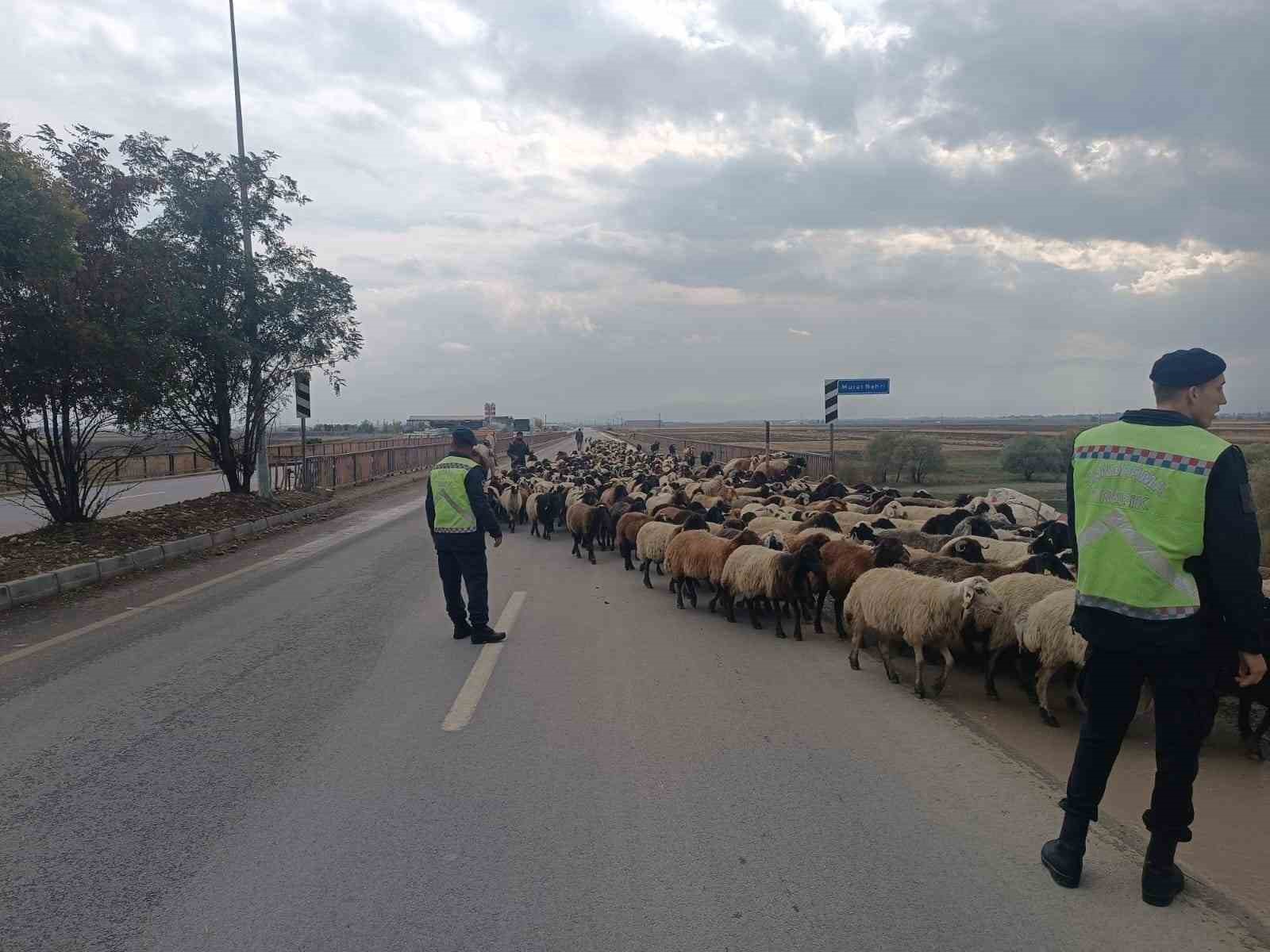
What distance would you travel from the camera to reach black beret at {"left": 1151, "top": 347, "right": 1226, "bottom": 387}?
3.16 m

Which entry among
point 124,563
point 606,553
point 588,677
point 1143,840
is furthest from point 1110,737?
point 124,563

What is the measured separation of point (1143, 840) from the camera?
3611mm

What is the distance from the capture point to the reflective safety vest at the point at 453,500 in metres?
7.30

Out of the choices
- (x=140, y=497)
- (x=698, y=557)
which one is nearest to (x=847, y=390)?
(x=698, y=557)

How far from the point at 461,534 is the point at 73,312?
25.2 feet

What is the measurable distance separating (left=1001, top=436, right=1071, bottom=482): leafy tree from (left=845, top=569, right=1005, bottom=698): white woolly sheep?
73.4 feet

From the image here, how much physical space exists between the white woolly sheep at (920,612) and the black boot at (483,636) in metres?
3.12

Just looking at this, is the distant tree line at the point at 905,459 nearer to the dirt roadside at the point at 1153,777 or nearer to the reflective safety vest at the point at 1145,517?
the dirt roadside at the point at 1153,777

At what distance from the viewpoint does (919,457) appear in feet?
85.6

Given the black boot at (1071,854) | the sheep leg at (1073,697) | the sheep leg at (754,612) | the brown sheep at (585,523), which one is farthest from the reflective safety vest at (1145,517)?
the brown sheep at (585,523)

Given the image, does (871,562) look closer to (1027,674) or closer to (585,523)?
(1027,674)

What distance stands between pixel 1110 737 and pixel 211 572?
11.2m

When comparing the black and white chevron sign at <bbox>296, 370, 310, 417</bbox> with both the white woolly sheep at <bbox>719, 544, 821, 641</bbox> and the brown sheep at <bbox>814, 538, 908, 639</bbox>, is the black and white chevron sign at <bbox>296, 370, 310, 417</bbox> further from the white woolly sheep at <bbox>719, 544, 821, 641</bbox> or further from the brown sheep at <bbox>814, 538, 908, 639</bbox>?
the brown sheep at <bbox>814, 538, 908, 639</bbox>

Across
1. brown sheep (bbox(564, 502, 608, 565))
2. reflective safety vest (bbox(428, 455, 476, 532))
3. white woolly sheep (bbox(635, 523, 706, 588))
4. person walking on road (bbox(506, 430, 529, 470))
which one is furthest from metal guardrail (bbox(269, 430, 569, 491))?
reflective safety vest (bbox(428, 455, 476, 532))
